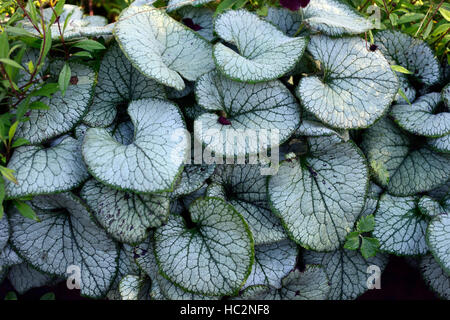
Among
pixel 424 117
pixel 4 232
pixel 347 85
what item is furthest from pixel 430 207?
pixel 4 232

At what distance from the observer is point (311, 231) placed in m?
1.45

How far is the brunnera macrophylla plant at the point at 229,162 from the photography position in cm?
138

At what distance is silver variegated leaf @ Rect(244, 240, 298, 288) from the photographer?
1.48m

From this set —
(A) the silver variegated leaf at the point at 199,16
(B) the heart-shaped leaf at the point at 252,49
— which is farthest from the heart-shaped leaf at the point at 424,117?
(A) the silver variegated leaf at the point at 199,16

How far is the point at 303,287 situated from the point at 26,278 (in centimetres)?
116

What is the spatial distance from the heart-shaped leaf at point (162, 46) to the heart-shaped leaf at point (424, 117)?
0.77m

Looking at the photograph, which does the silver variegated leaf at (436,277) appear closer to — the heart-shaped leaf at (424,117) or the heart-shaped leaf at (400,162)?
the heart-shaped leaf at (400,162)

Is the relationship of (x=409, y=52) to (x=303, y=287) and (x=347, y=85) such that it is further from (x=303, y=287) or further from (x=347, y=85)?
(x=303, y=287)

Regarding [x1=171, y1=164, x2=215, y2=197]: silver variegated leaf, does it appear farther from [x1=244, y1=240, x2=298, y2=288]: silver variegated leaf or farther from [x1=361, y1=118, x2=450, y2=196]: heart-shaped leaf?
[x1=361, y1=118, x2=450, y2=196]: heart-shaped leaf

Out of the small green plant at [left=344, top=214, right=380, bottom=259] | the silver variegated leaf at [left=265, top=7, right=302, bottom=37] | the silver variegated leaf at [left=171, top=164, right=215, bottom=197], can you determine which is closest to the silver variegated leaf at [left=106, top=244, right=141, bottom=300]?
the silver variegated leaf at [left=171, top=164, right=215, bottom=197]
